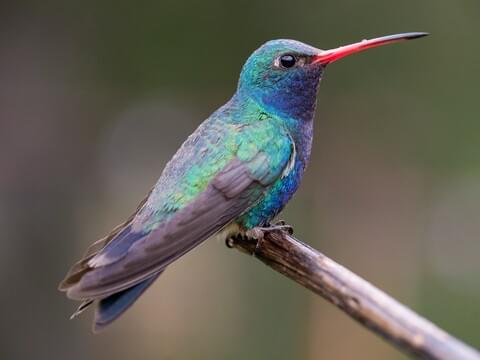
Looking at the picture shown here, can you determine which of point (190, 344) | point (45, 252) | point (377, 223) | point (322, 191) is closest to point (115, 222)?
point (45, 252)

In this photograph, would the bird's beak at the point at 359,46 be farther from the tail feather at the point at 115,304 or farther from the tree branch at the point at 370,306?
the tail feather at the point at 115,304

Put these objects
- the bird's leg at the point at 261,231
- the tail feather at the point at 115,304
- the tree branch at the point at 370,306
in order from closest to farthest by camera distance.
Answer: the tree branch at the point at 370,306
the tail feather at the point at 115,304
the bird's leg at the point at 261,231

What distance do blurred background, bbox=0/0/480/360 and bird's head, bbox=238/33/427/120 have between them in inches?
96.0

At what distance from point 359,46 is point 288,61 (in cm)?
39

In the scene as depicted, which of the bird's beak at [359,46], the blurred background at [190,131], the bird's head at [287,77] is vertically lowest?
the blurred background at [190,131]

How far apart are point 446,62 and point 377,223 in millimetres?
1692

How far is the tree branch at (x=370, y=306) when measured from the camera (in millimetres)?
1665

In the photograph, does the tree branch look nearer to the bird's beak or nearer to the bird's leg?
the bird's leg

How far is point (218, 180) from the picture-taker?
8.95 feet

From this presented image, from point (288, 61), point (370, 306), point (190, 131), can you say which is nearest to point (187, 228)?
point (370, 306)

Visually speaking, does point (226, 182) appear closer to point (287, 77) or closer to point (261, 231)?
point (261, 231)

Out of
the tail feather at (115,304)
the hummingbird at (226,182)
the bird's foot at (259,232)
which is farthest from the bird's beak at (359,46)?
the tail feather at (115,304)

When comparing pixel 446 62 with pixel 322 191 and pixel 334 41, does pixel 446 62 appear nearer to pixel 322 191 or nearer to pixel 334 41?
pixel 334 41

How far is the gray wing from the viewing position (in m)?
2.28
